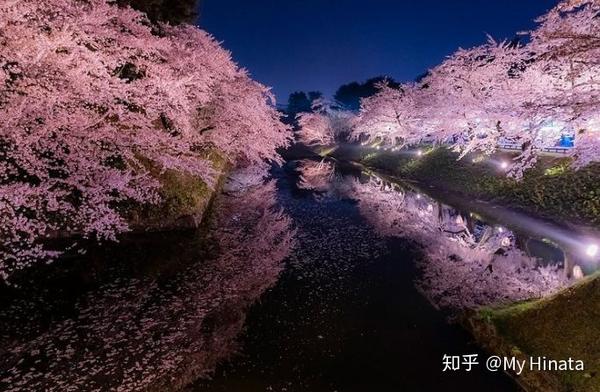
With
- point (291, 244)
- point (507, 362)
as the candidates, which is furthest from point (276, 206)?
point (507, 362)

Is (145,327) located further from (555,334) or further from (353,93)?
(353,93)

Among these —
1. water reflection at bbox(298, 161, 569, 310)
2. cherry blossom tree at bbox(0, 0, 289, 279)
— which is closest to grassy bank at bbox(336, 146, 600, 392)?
water reflection at bbox(298, 161, 569, 310)

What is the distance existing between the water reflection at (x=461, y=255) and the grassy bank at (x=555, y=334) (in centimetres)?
166

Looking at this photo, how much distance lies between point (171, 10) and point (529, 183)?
19894mm

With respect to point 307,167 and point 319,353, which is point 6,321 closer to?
point 319,353

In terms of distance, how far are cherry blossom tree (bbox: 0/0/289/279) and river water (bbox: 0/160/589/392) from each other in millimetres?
1603

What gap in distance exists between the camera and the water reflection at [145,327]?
276 inches

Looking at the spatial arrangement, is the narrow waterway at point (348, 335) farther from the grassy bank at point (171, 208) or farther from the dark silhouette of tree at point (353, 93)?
the dark silhouette of tree at point (353, 93)

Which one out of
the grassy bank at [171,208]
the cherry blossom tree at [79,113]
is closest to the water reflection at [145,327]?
the cherry blossom tree at [79,113]

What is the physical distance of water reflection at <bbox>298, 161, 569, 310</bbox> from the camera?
421 inches

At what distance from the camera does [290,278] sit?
456 inches

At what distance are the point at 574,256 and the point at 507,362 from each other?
8.58 metres

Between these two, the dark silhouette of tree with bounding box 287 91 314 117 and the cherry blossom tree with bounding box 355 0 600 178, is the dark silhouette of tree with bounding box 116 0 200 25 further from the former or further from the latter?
the dark silhouette of tree with bounding box 287 91 314 117

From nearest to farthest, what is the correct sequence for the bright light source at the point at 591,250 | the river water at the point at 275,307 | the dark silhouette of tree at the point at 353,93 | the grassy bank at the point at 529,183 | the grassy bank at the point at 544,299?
the grassy bank at the point at 544,299 < the river water at the point at 275,307 < the bright light source at the point at 591,250 < the grassy bank at the point at 529,183 < the dark silhouette of tree at the point at 353,93
